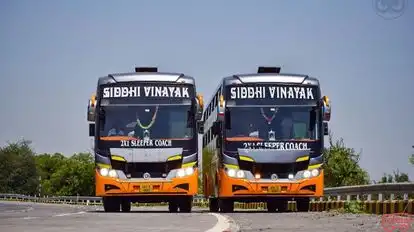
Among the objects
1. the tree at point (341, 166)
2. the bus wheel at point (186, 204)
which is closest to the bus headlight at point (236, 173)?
the bus wheel at point (186, 204)

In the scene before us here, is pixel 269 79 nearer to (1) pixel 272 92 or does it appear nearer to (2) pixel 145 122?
(1) pixel 272 92

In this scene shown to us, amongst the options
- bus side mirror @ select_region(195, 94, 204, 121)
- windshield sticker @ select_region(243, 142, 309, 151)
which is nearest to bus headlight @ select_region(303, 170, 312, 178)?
windshield sticker @ select_region(243, 142, 309, 151)

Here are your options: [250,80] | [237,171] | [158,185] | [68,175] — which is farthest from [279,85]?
[68,175]

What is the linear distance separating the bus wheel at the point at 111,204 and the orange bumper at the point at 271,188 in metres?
3.36

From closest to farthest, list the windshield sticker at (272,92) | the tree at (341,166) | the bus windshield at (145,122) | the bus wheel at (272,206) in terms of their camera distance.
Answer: the bus windshield at (145,122) < the windshield sticker at (272,92) < the bus wheel at (272,206) < the tree at (341,166)

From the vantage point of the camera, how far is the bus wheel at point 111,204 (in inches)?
1049

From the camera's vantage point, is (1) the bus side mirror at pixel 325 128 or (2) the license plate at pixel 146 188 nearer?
(2) the license plate at pixel 146 188

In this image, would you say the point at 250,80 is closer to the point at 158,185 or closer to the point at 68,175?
the point at 158,185

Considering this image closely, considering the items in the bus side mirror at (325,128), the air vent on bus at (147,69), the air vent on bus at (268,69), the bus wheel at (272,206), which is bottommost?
the bus wheel at (272,206)

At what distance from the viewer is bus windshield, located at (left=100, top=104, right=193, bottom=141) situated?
83.4ft

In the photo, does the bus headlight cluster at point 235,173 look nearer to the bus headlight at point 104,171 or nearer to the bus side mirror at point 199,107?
the bus side mirror at point 199,107

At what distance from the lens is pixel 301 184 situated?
1016 inches

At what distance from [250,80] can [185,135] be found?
2.81 meters

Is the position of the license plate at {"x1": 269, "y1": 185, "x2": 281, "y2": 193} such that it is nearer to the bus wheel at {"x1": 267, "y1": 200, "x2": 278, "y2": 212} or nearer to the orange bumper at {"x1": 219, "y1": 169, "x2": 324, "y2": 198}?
the orange bumper at {"x1": 219, "y1": 169, "x2": 324, "y2": 198}
